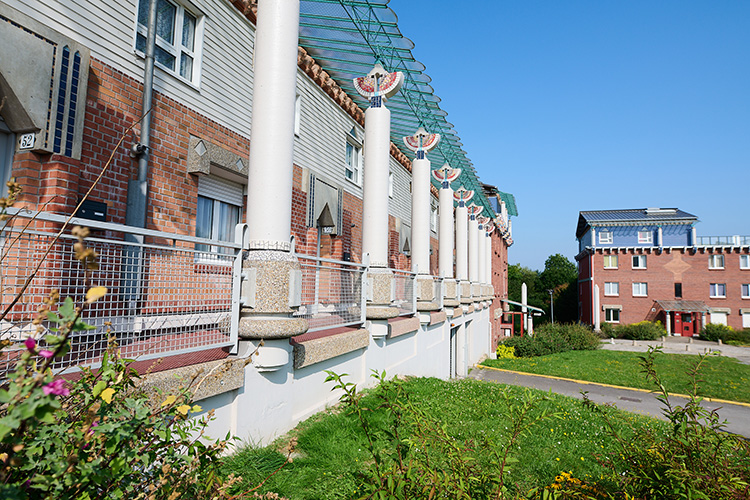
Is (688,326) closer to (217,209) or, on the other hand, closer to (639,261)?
(639,261)

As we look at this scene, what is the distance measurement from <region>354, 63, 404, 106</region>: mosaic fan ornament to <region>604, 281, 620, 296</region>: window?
44161mm

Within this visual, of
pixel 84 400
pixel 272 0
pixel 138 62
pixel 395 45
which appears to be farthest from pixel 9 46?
pixel 395 45

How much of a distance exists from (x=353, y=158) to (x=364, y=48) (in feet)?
12.8

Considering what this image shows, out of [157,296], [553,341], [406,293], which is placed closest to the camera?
[157,296]

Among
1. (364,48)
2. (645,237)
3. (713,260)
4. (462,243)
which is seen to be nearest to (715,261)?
(713,260)

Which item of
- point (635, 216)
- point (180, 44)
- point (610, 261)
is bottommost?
point (610, 261)

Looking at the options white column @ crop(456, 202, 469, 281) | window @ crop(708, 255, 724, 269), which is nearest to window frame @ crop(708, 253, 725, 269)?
window @ crop(708, 255, 724, 269)

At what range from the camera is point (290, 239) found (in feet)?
14.8

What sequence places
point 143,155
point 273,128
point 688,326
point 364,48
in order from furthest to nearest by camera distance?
point 688,326 → point 364,48 → point 143,155 → point 273,128

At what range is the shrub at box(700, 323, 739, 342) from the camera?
37656 mm

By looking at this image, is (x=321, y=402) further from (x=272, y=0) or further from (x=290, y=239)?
(x=272, y=0)

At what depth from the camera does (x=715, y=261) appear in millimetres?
41781

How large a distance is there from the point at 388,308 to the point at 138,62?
16.9 feet

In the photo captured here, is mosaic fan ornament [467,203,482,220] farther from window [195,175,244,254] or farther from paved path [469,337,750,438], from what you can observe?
window [195,175,244,254]
